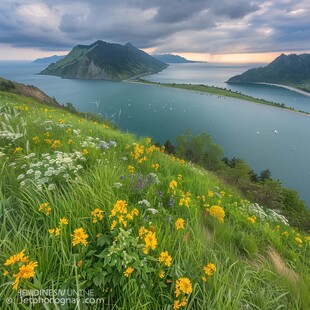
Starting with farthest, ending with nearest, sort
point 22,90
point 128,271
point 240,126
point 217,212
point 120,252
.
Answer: point 240,126, point 22,90, point 217,212, point 120,252, point 128,271

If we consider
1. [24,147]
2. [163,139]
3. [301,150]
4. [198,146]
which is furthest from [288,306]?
[301,150]

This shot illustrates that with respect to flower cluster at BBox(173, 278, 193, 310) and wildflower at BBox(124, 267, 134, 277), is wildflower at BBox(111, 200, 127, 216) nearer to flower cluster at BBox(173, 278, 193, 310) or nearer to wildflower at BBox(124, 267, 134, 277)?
wildflower at BBox(124, 267, 134, 277)

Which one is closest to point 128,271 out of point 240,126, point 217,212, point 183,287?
point 183,287

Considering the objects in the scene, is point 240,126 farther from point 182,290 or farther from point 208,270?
point 182,290

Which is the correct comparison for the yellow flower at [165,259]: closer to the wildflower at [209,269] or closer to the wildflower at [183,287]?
the wildflower at [183,287]

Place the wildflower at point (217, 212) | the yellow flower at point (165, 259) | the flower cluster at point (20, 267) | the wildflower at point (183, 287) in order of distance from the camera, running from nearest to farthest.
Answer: the flower cluster at point (20, 267) → the wildflower at point (183, 287) → the yellow flower at point (165, 259) → the wildflower at point (217, 212)

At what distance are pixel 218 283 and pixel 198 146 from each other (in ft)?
229

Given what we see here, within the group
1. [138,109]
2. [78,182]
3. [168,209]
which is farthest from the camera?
[138,109]

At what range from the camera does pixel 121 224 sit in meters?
→ 2.50

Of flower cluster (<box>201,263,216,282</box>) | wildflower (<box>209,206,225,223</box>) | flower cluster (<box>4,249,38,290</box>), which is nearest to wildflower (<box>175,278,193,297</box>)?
flower cluster (<box>201,263,216,282</box>)

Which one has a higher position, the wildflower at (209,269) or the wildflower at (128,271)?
the wildflower at (128,271)

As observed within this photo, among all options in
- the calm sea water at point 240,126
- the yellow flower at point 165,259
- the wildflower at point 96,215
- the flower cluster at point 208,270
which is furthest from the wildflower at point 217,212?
the calm sea water at point 240,126

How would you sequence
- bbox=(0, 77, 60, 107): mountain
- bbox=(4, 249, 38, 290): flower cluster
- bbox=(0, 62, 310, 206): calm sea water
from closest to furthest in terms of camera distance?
bbox=(4, 249, 38, 290): flower cluster → bbox=(0, 77, 60, 107): mountain → bbox=(0, 62, 310, 206): calm sea water

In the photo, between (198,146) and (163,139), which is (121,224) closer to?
(198,146)
